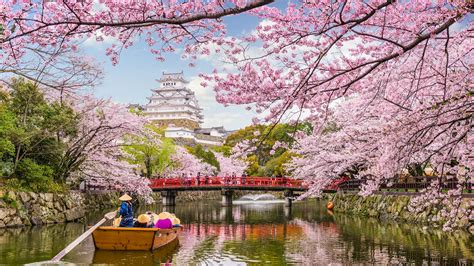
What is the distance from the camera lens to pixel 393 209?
21.7 m

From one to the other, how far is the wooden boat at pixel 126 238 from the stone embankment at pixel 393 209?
8004mm

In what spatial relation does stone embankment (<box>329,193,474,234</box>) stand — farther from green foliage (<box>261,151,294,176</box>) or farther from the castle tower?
the castle tower

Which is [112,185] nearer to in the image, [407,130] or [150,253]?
[150,253]

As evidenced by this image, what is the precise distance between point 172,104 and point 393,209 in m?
56.1

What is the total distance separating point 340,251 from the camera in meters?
12.7

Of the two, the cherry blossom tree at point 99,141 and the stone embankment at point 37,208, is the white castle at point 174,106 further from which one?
the stone embankment at point 37,208

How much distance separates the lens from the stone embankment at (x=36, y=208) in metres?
16.6

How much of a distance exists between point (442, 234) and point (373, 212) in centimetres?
850

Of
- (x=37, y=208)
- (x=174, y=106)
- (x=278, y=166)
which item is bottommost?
(x=37, y=208)

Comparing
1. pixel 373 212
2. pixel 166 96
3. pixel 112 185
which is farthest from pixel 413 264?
pixel 166 96

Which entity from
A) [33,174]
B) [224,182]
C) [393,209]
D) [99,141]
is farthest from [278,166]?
[33,174]

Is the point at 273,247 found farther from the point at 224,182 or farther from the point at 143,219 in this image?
the point at 224,182

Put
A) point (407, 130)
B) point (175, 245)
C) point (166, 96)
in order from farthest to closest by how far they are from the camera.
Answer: point (166, 96), point (175, 245), point (407, 130)

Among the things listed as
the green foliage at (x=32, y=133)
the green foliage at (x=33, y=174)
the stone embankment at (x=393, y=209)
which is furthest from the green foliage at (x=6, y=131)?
the stone embankment at (x=393, y=209)
